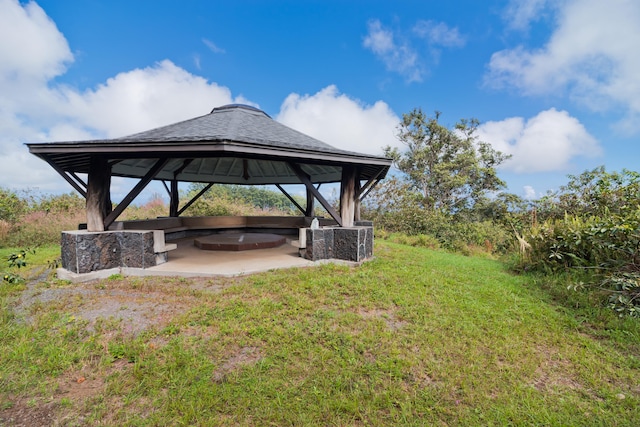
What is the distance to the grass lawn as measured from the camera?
2033mm

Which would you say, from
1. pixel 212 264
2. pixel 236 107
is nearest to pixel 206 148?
pixel 212 264

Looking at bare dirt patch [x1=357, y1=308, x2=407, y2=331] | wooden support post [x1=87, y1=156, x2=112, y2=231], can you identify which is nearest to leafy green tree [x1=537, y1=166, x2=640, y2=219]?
bare dirt patch [x1=357, y1=308, x2=407, y2=331]

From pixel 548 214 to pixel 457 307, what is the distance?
899cm

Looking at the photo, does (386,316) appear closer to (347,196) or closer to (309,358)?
(309,358)

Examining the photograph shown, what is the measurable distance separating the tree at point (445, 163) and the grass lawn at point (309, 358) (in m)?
12.3

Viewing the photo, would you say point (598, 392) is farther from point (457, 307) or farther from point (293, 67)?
point (293, 67)

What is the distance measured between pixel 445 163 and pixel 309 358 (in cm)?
1554

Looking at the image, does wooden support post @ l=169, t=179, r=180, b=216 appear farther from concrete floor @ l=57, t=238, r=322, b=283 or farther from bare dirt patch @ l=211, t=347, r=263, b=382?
bare dirt patch @ l=211, t=347, r=263, b=382

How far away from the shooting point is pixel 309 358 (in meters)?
2.56

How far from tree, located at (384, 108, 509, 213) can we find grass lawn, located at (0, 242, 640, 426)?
12319mm

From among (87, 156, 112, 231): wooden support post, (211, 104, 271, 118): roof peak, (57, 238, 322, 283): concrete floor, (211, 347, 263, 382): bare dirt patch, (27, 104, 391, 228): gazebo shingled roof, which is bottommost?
(211, 347, 263, 382): bare dirt patch

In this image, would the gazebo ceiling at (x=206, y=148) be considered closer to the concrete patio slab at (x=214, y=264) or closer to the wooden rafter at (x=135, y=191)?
the wooden rafter at (x=135, y=191)

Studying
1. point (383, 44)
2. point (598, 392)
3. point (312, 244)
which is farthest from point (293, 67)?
point (598, 392)

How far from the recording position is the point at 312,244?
17.9ft
